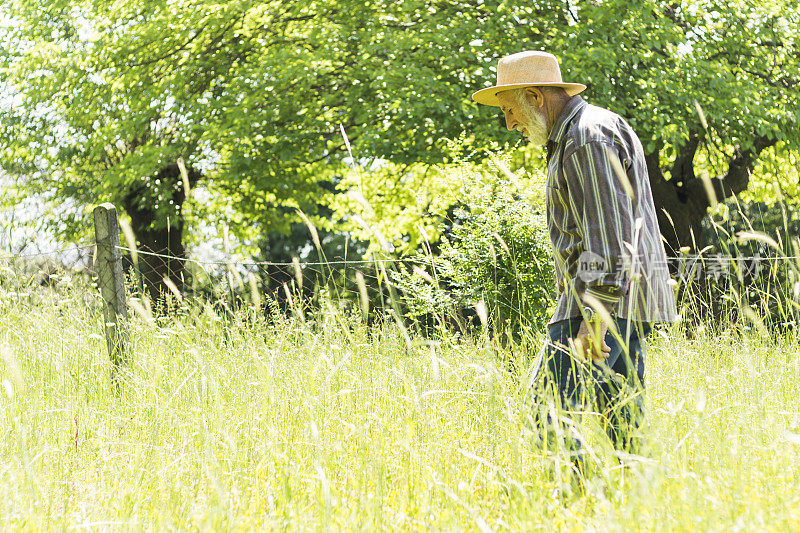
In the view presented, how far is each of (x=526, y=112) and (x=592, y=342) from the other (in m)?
0.87

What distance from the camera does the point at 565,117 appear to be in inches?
101

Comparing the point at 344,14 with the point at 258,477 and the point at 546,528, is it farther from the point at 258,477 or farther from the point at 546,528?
the point at 546,528

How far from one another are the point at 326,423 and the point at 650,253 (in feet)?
4.91

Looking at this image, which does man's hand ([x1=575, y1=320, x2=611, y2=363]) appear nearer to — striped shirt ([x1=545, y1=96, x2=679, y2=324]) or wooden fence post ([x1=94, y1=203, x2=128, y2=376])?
striped shirt ([x1=545, y1=96, x2=679, y2=324])

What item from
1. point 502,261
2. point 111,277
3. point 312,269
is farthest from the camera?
point 312,269

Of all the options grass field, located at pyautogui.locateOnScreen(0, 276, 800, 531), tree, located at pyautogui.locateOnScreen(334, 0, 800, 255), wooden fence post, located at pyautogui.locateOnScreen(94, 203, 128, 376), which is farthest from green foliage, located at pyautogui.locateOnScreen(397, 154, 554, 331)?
tree, located at pyautogui.locateOnScreen(334, 0, 800, 255)

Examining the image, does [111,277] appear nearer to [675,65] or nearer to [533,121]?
[533,121]

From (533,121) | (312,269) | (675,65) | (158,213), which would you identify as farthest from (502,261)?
(158,213)

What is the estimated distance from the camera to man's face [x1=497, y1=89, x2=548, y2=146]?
8.72ft

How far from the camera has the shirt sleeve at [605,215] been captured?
235 centimetres

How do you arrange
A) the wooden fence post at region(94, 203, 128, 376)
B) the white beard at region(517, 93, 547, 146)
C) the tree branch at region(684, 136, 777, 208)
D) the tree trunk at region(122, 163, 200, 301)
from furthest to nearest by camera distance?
the tree trunk at region(122, 163, 200, 301)
the tree branch at region(684, 136, 777, 208)
the wooden fence post at region(94, 203, 128, 376)
the white beard at region(517, 93, 547, 146)

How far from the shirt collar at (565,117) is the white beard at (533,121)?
0.06 m

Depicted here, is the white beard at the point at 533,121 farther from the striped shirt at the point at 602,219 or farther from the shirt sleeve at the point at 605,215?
the shirt sleeve at the point at 605,215

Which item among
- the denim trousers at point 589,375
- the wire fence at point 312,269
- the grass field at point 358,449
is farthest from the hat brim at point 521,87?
the grass field at point 358,449
